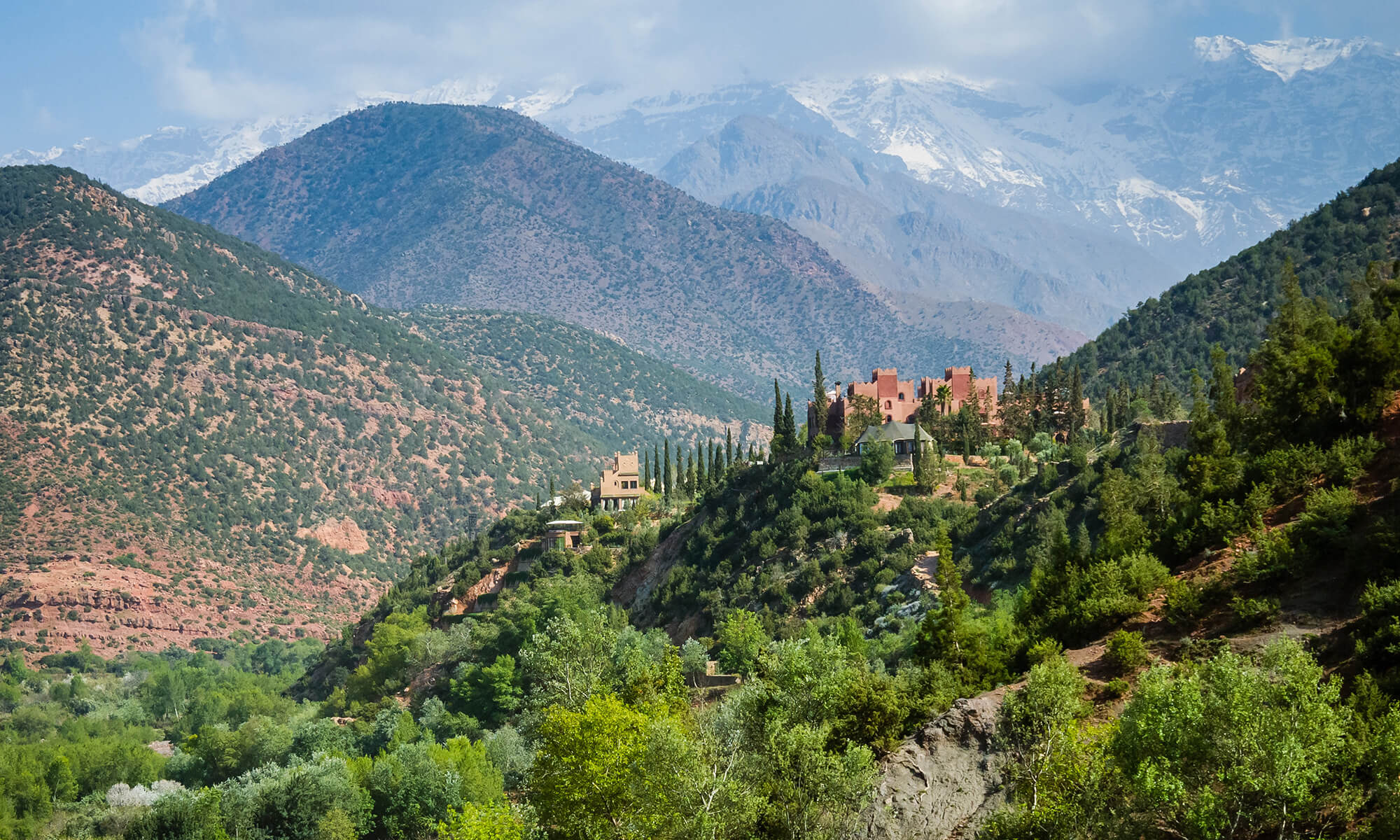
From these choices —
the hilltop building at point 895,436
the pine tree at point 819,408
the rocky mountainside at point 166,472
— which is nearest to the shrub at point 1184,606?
the hilltop building at point 895,436

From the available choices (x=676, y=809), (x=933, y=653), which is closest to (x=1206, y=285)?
(x=933, y=653)

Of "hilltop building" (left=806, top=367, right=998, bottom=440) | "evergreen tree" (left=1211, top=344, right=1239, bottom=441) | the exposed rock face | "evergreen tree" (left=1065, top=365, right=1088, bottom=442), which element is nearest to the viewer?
the exposed rock face

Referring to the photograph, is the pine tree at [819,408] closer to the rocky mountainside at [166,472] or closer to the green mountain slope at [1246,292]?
the green mountain slope at [1246,292]

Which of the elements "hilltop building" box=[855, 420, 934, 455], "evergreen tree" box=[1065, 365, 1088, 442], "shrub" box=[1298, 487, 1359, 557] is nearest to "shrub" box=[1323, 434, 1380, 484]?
"shrub" box=[1298, 487, 1359, 557]

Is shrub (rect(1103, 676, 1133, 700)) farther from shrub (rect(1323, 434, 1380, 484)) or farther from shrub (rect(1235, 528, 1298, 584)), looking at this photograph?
shrub (rect(1323, 434, 1380, 484))

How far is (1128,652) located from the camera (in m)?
35.5

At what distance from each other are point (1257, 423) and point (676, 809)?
23658 millimetres

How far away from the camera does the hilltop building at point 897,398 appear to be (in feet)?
297

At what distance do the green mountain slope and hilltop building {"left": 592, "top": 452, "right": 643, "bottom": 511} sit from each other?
4053cm

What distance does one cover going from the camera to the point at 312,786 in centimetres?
6556

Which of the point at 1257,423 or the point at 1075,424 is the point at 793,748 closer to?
the point at 1257,423

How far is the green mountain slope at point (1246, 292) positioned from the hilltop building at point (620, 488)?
40527 mm

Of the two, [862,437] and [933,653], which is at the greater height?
[862,437]

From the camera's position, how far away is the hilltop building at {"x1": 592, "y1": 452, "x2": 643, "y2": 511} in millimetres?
115375
